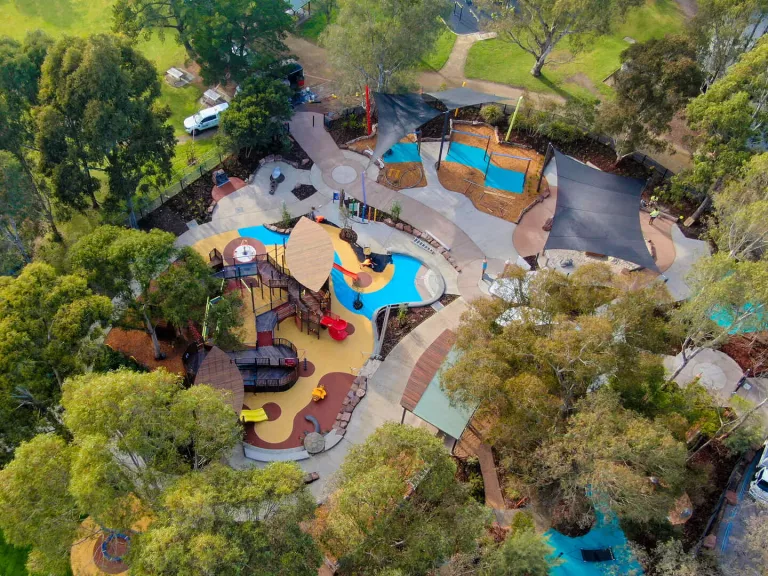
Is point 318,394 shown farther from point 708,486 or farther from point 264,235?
point 708,486

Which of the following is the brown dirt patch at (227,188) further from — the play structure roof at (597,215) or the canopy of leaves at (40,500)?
the canopy of leaves at (40,500)

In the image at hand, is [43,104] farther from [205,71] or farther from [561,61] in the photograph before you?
[561,61]

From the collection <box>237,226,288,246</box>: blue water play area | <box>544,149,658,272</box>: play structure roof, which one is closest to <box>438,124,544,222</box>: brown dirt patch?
<box>544,149,658,272</box>: play structure roof

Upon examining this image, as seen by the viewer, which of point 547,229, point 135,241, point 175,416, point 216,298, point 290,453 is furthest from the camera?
point 547,229

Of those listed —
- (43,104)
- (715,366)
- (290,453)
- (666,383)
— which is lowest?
(290,453)

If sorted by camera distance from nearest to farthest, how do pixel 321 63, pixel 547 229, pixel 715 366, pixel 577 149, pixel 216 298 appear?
pixel 216 298 → pixel 715 366 → pixel 547 229 → pixel 577 149 → pixel 321 63

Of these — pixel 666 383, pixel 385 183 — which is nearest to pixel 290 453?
pixel 666 383
